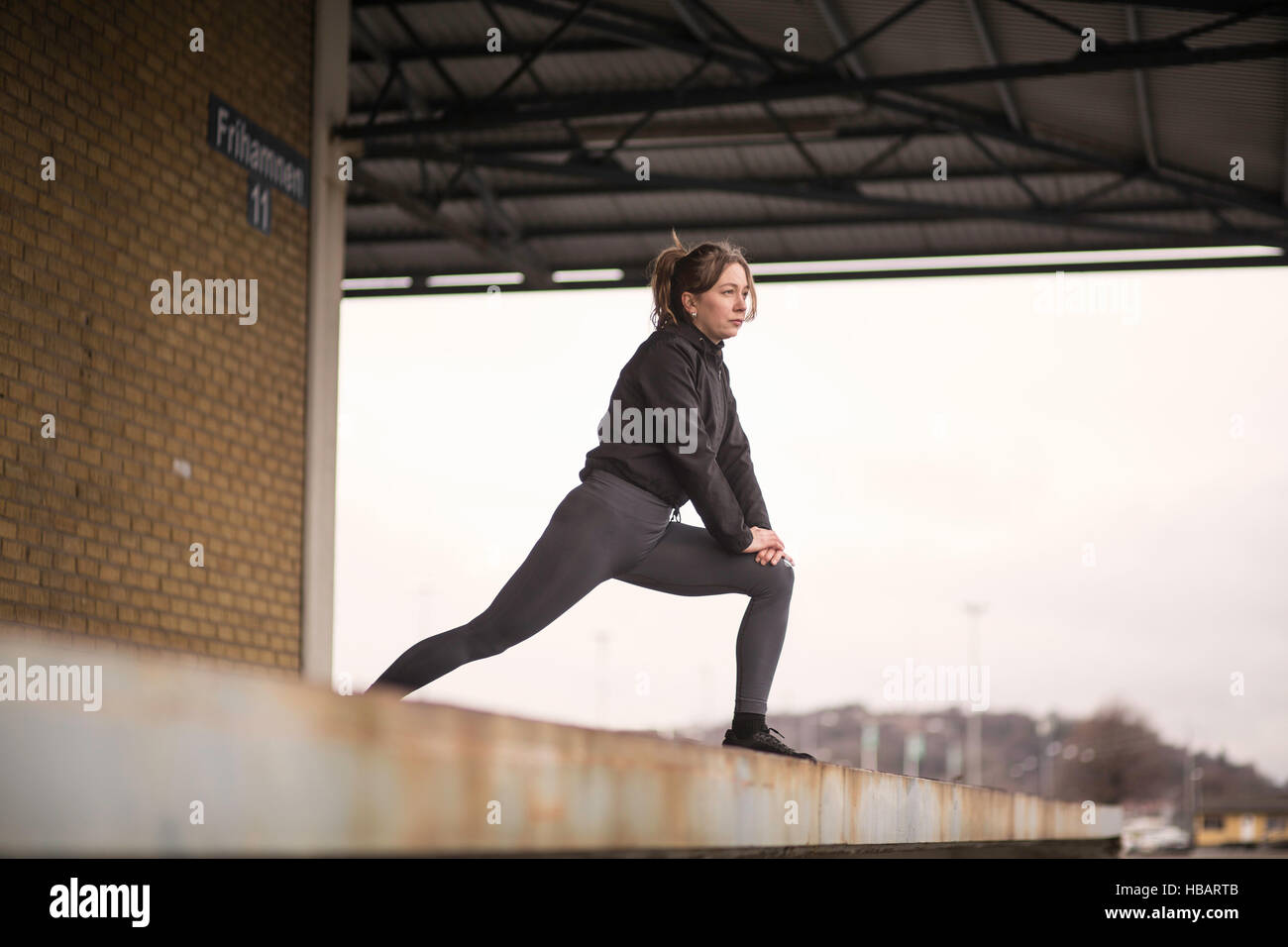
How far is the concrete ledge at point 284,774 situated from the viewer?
1.17 metres

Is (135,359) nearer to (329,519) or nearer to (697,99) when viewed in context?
(329,519)

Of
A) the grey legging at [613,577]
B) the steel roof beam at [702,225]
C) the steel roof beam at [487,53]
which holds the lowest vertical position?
the grey legging at [613,577]

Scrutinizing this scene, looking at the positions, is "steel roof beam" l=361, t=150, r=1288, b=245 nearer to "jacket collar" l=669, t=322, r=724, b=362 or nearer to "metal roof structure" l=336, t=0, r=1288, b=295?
"metal roof structure" l=336, t=0, r=1288, b=295

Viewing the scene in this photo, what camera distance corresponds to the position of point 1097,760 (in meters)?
115

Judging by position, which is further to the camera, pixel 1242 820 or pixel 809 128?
pixel 1242 820

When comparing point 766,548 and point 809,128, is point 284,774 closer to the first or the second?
point 766,548

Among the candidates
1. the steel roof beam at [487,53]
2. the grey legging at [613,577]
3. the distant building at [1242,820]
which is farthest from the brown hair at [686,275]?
the distant building at [1242,820]

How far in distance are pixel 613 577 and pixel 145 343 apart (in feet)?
16.4

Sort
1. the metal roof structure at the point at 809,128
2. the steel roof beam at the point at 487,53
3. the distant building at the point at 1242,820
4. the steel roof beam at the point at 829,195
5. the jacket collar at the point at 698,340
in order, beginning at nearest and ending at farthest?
1. the jacket collar at the point at 698,340
2. the metal roof structure at the point at 809,128
3. the steel roof beam at the point at 487,53
4. the steel roof beam at the point at 829,195
5. the distant building at the point at 1242,820

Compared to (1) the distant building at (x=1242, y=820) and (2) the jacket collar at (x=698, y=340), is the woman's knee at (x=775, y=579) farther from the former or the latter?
(1) the distant building at (x=1242, y=820)

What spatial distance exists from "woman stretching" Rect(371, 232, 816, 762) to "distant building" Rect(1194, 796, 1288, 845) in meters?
75.7

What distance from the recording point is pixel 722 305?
13.5ft

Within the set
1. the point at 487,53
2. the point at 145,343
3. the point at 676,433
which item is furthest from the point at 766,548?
the point at 487,53

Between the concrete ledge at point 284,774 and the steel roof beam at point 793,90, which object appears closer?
the concrete ledge at point 284,774
